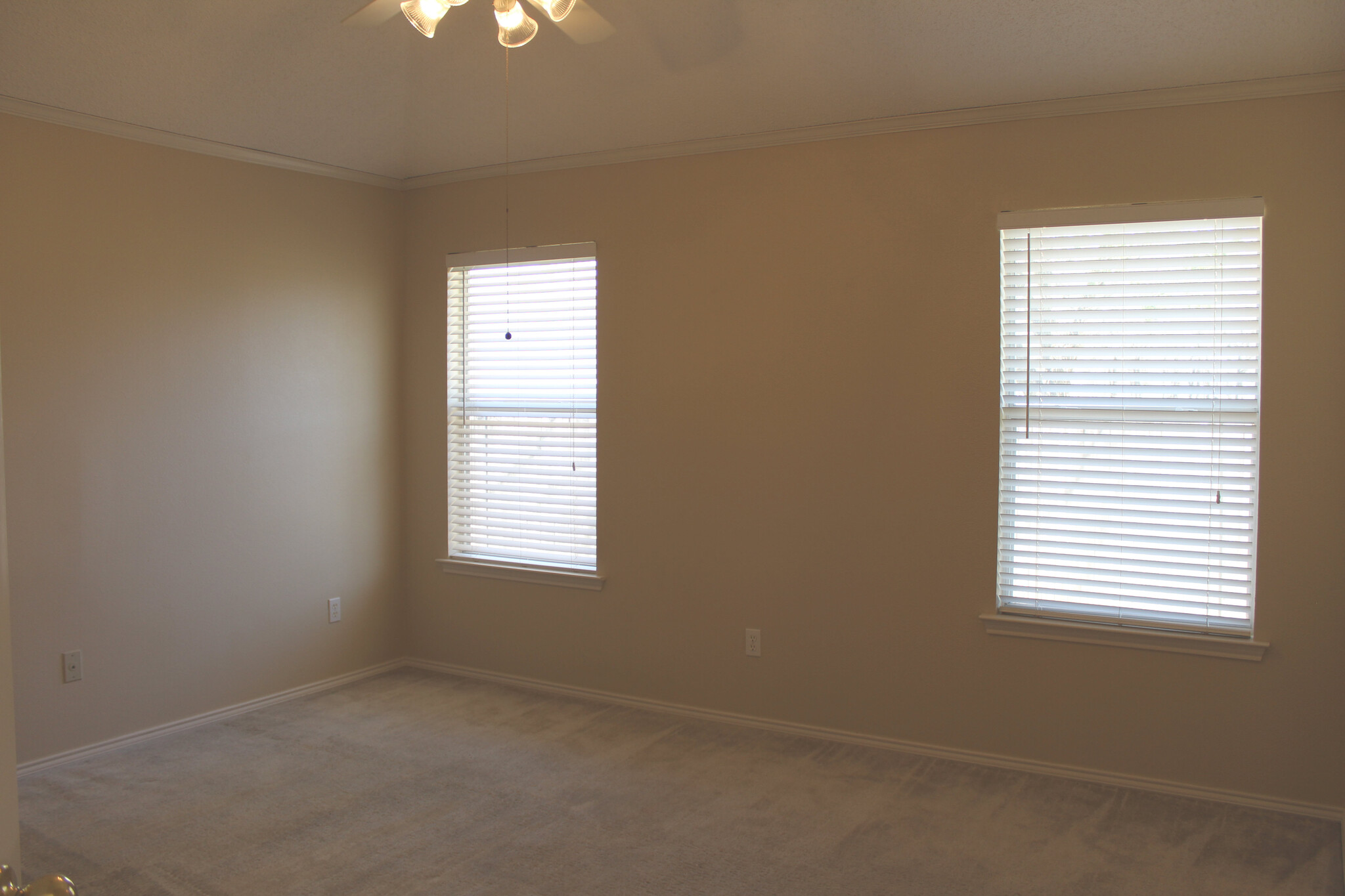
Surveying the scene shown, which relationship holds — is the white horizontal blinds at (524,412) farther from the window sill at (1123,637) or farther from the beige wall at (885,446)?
the window sill at (1123,637)

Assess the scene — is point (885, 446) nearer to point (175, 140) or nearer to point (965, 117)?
point (965, 117)

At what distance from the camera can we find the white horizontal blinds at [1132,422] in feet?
10.8

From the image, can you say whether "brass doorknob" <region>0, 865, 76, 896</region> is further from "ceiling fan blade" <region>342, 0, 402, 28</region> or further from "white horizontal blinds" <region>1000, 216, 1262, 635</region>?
"white horizontal blinds" <region>1000, 216, 1262, 635</region>

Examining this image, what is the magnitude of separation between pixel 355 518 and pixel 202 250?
1.48m

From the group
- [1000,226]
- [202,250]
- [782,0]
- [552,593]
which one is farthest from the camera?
[552,593]

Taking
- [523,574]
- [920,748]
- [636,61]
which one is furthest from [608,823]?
[636,61]

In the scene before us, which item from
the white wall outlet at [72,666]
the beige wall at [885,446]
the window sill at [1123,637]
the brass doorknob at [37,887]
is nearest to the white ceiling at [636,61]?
the beige wall at [885,446]

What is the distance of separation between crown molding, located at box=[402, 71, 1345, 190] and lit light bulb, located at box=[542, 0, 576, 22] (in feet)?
5.80

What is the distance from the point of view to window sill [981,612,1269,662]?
3.27 metres

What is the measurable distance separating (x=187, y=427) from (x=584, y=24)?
2658mm

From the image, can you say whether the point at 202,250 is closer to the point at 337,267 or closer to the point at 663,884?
the point at 337,267

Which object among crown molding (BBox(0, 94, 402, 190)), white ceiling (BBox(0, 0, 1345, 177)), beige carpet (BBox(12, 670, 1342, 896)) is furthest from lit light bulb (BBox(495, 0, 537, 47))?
beige carpet (BBox(12, 670, 1342, 896))

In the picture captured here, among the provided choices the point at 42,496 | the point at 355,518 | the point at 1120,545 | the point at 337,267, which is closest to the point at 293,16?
the point at 337,267

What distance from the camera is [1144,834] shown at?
307 centimetres
